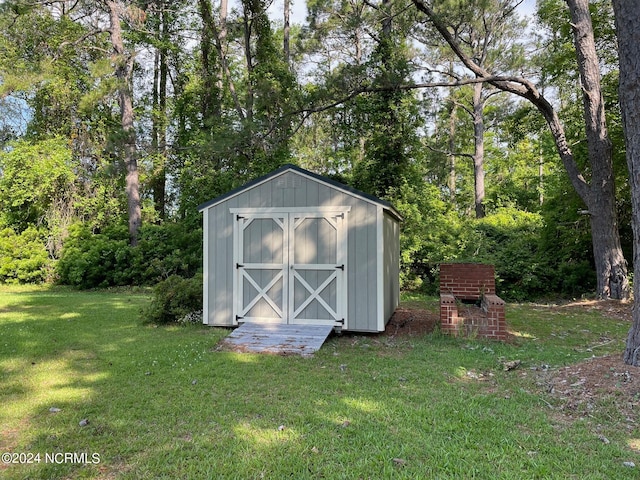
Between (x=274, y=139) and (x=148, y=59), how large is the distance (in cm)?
1499

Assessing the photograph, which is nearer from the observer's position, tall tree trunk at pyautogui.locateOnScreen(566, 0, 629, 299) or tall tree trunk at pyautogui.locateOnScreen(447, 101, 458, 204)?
tall tree trunk at pyautogui.locateOnScreen(566, 0, 629, 299)

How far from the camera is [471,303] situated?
8281 millimetres

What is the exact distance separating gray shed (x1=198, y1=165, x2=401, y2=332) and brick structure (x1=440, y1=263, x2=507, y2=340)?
3.54 ft

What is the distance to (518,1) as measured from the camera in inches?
543

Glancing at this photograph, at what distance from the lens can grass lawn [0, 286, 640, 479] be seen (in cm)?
260

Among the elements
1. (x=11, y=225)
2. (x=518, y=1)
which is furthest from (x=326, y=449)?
(x=11, y=225)

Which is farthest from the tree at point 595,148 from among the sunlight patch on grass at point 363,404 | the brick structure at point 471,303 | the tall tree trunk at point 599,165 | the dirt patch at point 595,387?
the sunlight patch on grass at point 363,404

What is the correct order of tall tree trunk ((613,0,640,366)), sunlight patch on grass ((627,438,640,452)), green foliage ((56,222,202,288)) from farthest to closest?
1. green foliage ((56,222,202,288))
2. tall tree trunk ((613,0,640,366))
3. sunlight patch on grass ((627,438,640,452))

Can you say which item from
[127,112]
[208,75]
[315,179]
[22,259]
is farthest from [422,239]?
[22,259]

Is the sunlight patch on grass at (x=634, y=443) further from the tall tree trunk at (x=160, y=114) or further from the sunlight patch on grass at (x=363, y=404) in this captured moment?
the tall tree trunk at (x=160, y=114)

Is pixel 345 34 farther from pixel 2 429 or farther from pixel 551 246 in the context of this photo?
pixel 2 429

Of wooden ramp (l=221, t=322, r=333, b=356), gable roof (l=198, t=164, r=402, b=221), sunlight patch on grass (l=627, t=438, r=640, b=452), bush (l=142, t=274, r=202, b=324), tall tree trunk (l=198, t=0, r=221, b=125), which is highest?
tall tree trunk (l=198, t=0, r=221, b=125)

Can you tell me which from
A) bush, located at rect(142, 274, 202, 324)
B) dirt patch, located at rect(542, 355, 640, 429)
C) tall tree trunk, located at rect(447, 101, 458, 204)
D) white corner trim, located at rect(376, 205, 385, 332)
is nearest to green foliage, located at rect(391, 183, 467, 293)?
white corner trim, located at rect(376, 205, 385, 332)

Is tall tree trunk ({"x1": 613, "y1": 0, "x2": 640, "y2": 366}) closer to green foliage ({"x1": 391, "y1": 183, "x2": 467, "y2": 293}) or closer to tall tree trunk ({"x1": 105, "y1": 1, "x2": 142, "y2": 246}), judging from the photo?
green foliage ({"x1": 391, "y1": 183, "x2": 467, "y2": 293})
